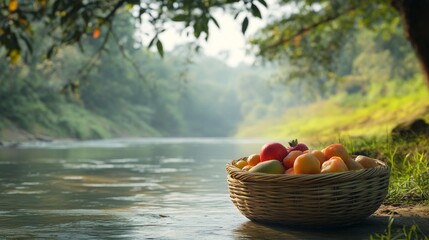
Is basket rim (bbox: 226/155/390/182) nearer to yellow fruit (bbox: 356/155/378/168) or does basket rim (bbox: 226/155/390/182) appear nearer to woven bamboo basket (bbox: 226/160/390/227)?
woven bamboo basket (bbox: 226/160/390/227)

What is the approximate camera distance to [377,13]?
1614 cm

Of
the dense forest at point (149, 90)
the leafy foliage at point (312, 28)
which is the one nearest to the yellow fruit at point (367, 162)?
the dense forest at point (149, 90)

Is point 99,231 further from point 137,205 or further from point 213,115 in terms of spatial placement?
point 213,115

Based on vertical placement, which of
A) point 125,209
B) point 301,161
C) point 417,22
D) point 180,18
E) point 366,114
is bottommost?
point 125,209

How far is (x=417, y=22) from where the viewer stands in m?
9.47

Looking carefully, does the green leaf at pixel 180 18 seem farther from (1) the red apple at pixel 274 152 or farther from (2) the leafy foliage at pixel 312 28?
(2) the leafy foliage at pixel 312 28

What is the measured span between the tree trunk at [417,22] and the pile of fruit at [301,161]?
4923mm

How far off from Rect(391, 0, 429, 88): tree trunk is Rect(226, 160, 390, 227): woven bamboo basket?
5301 millimetres

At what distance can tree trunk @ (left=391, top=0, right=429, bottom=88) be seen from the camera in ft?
30.7

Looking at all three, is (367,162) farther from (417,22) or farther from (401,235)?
(417,22)

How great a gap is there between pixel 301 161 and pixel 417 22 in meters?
5.60

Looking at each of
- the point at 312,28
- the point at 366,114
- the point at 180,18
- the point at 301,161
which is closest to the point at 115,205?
the point at 301,161

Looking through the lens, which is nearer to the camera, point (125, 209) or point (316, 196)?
point (316, 196)

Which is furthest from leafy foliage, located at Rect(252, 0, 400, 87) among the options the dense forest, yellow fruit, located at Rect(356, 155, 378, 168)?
yellow fruit, located at Rect(356, 155, 378, 168)
